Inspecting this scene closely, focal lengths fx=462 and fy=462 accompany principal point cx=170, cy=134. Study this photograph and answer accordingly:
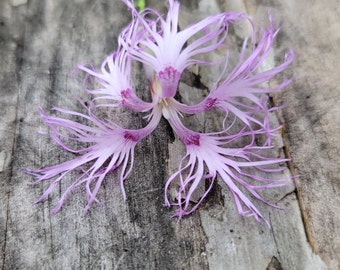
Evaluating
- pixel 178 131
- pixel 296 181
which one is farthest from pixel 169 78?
pixel 296 181

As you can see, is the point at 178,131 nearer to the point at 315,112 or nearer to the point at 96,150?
the point at 96,150

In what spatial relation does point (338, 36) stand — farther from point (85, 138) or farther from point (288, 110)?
point (85, 138)

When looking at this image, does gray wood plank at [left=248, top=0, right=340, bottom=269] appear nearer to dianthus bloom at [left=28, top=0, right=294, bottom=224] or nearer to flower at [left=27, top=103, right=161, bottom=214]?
dianthus bloom at [left=28, top=0, right=294, bottom=224]

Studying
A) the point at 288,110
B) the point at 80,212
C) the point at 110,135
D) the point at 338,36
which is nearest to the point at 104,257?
the point at 80,212

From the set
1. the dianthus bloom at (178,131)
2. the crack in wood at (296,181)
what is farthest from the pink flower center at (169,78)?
the crack in wood at (296,181)

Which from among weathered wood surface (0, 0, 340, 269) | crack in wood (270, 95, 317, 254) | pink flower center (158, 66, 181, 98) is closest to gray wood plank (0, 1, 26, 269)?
weathered wood surface (0, 0, 340, 269)

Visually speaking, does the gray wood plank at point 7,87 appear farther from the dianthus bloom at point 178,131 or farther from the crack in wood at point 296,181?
the crack in wood at point 296,181
